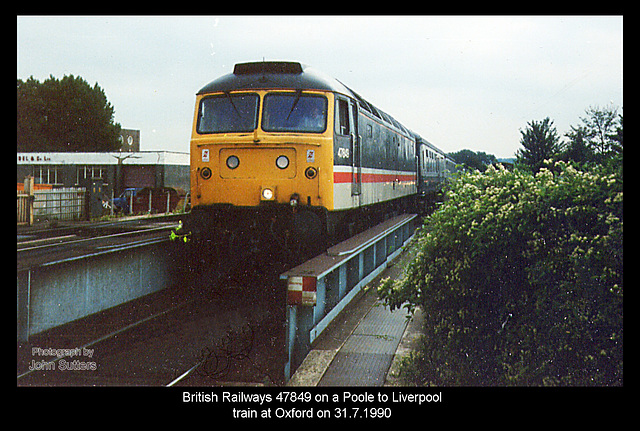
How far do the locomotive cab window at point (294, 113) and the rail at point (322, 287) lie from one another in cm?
198

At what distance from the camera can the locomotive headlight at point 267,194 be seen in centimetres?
854

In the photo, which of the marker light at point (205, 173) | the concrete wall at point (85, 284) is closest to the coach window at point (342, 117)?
the marker light at point (205, 173)

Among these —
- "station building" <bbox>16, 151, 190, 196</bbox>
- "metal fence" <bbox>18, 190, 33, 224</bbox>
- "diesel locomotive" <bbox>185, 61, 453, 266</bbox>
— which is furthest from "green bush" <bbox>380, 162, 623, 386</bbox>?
"station building" <bbox>16, 151, 190, 196</bbox>

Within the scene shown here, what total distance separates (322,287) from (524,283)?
2.57 meters

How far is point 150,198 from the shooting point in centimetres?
2817

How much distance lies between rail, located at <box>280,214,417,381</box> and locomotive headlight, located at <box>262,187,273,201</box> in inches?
51.2

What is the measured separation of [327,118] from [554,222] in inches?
194

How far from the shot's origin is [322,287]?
6586mm

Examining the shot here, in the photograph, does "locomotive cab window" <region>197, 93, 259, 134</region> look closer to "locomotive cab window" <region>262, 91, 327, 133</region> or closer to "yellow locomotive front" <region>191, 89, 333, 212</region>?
"yellow locomotive front" <region>191, 89, 333, 212</region>

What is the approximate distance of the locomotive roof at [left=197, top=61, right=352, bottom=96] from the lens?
8859 millimetres

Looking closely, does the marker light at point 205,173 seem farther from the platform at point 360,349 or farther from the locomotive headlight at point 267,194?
the platform at point 360,349

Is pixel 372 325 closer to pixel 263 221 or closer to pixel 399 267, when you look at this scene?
pixel 263 221

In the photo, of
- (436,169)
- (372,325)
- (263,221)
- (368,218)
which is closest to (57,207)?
(368,218)

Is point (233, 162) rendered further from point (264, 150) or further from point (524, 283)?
point (524, 283)
